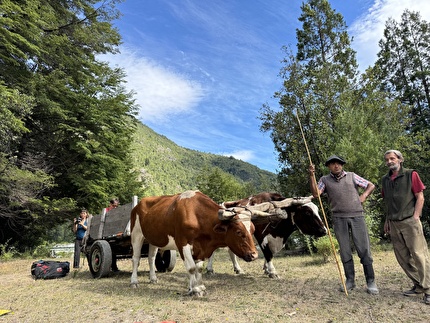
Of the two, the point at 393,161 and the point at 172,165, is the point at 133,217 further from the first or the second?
the point at 172,165

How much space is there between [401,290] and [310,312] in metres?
1.96

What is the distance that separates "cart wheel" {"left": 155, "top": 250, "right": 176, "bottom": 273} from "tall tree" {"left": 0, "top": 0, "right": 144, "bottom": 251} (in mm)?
8592

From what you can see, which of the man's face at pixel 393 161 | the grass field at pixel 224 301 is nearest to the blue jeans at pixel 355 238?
the grass field at pixel 224 301

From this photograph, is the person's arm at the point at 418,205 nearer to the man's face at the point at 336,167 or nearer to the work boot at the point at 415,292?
the work boot at the point at 415,292

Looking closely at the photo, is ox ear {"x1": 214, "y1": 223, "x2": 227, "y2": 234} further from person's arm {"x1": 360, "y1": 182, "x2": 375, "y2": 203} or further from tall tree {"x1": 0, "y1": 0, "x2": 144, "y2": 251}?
tall tree {"x1": 0, "y1": 0, "x2": 144, "y2": 251}

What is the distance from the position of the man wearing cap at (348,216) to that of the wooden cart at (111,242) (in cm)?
462

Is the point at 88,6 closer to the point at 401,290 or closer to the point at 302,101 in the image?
the point at 302,101

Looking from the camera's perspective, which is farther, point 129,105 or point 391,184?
point 129,105

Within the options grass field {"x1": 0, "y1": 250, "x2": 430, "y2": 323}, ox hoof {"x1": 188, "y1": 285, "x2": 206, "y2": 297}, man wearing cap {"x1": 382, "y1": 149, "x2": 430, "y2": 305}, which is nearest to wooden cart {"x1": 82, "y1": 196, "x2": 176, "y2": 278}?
grass field {"x1": 0, "y1": 250, "x2": 430, "y2": 323}

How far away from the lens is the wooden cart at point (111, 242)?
7344 millimetres

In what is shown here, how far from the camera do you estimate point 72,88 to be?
16.8 metres

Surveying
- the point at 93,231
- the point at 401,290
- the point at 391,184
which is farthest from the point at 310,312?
the point at 93,231

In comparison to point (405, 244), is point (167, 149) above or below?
above

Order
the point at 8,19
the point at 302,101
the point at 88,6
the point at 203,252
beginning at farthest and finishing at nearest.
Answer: the point at 88,6 < the point at 302,101 < the point at 8,19 < the point at 203,252
